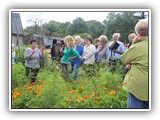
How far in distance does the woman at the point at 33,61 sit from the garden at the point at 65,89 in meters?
0.04

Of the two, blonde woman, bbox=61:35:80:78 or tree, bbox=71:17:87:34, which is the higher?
tree, bbox=71:17:87:34

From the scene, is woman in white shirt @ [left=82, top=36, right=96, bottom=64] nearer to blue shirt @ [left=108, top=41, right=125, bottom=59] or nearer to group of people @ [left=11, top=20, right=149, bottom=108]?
group of people @ [left=11, top=20, right=149, bottom=108]

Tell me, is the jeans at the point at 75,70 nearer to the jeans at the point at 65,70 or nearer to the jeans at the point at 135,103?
the jeans at the point at 65,70

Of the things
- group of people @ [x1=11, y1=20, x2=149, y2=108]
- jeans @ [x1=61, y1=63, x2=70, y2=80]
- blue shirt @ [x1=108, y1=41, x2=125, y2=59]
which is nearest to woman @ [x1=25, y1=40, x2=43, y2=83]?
group of people @ [x1=11, y1=20, x2=149, y2=108]

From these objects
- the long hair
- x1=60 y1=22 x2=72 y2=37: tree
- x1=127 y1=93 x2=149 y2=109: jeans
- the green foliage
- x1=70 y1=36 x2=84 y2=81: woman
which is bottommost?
x1=127 y1=93 x2=149 y2=109: jeans

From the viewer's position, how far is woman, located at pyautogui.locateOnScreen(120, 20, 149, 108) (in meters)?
3.15

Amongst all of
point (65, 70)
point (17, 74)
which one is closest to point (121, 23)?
point (65, 70)

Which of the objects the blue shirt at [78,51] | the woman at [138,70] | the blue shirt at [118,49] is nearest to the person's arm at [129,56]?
the woman at [138,70]

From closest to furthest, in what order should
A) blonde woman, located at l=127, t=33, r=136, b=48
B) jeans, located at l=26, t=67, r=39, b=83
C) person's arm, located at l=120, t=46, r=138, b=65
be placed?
person's arm, located at l=120, t=46, r=138, b=65
blonde woman, located at l=127, t=33, r=136, b=48
jeans, located at l=26, t=67, r=39, b=83

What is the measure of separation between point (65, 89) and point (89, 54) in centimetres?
43

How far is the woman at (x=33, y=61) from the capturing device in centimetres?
336

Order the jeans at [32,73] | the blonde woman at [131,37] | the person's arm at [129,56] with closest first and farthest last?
→ the person's arm at [129,56]
the blonde woman at [131,37]
the jeans at [32,73]

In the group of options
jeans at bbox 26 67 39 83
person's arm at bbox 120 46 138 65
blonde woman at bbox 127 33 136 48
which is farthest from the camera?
jeans at bbox 26 67 39 83
